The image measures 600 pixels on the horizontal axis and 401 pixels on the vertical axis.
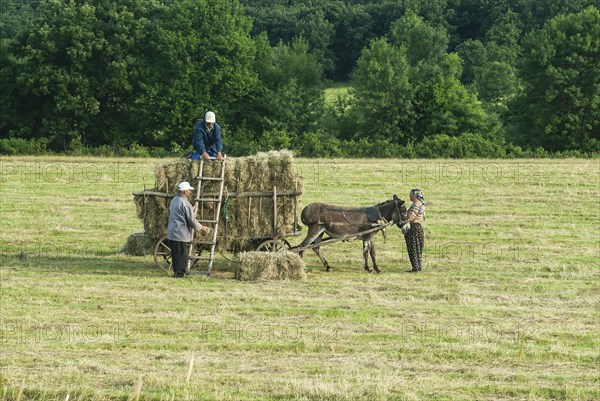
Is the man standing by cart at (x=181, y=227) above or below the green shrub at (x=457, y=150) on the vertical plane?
below

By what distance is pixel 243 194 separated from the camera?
19.9 meters

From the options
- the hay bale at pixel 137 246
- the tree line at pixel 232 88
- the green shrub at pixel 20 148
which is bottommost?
the hay bale at pixel 137 246

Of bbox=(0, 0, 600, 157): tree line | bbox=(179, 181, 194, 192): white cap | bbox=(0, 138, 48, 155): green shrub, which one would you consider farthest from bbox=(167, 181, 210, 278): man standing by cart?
bbox=(0, 0, 600, 157): tree line

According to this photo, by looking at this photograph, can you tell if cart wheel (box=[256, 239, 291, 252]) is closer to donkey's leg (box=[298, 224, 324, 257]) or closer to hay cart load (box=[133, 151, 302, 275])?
hay cart load (box=[133, 151, 302, 275])

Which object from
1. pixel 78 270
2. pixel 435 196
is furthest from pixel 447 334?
pixel 435 196

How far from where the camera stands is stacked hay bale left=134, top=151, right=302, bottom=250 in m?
20.0

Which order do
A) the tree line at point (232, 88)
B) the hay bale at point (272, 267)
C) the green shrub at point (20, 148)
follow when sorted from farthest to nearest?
the tree line at point (232, 88) < the green shrub at point (20, 148) < the hay bale at point (272, 267)

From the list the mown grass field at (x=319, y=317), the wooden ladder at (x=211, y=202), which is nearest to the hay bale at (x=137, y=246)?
the mown grass field at (x=319, y=317)

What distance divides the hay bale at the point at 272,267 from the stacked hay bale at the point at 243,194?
99cm

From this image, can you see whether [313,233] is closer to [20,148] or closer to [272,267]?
[272,267]

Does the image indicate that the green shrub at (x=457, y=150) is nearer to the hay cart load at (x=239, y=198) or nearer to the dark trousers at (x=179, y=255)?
the hay cart load at (x=239, y=198)

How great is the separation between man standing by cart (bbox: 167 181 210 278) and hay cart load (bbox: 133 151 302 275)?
48 cm

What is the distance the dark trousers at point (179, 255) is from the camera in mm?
19359

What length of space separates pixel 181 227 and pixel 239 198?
1.42 meters
